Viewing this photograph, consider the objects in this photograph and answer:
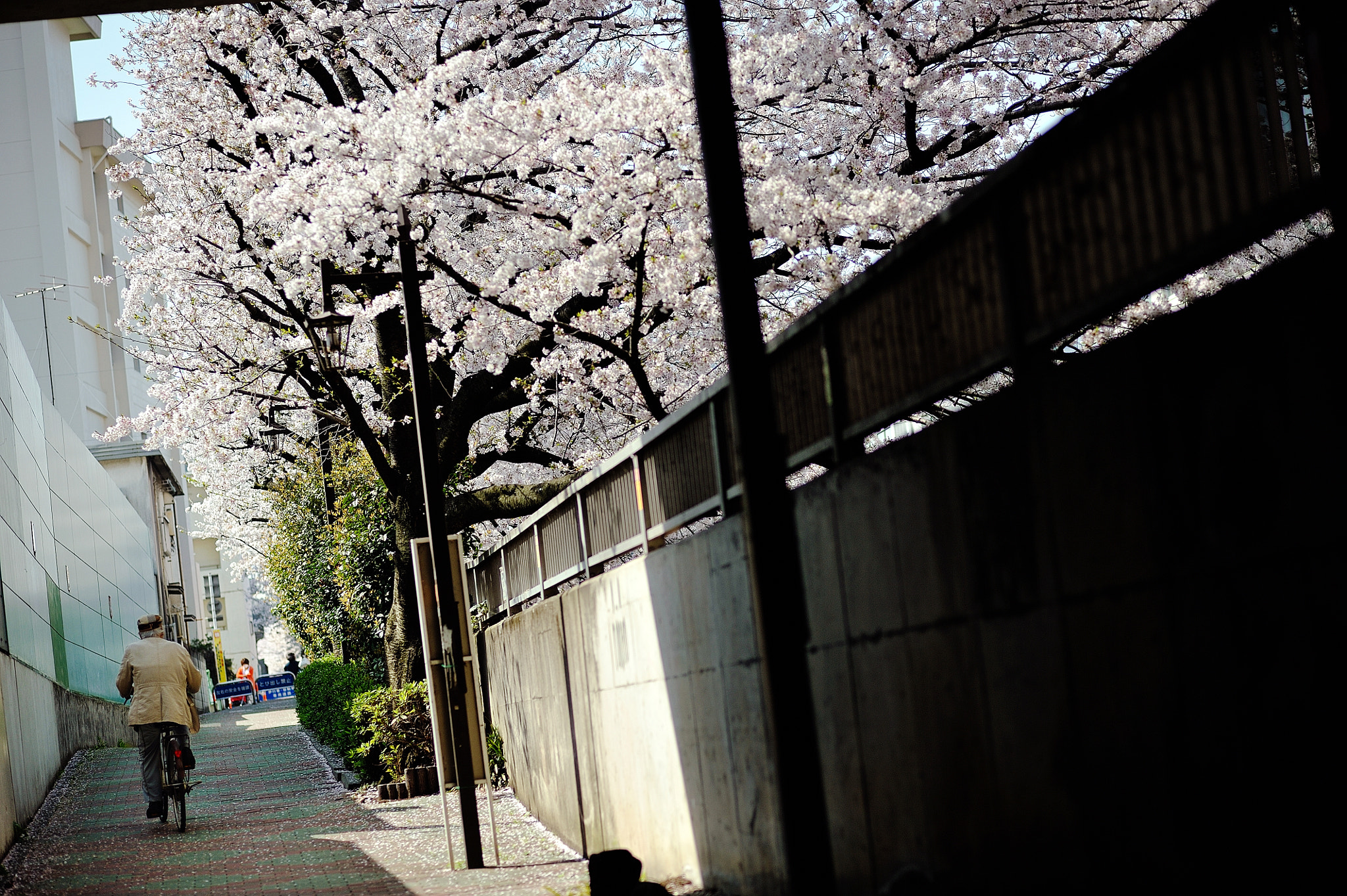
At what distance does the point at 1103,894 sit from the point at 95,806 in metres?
13.6

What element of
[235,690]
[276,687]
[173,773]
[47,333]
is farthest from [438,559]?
[276,687]

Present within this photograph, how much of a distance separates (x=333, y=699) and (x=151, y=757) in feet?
24.4

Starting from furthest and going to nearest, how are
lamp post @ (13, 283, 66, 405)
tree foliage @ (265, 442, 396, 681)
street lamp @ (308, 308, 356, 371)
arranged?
1. lamp post @ (13, 283, 66, 405)
2. tree foliage @ (265, 442, 396, 681)
3. street lamp @ (308, 308, 356, 371)

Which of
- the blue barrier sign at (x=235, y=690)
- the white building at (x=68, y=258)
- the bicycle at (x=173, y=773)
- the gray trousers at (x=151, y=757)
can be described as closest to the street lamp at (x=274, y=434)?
the gray trousers at (x=151, y=757)

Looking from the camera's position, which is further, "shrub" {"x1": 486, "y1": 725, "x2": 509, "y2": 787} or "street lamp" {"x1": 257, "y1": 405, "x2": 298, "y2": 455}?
"street lamp" {"x1": 257, "y1": 405, "x2": 298, "y2": 455}

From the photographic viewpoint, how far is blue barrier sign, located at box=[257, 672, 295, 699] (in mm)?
55594

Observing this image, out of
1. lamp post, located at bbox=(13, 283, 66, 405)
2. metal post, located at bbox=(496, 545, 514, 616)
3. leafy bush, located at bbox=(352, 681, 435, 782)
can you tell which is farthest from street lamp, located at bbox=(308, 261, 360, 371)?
lamp post, located at bbox=(13, 283, 66, 405)

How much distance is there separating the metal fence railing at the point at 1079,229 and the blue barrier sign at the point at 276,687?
5268 centimetres

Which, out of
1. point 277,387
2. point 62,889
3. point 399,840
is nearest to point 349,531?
point 277,387

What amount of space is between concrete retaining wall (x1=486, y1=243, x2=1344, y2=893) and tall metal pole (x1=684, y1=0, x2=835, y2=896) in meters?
0.57

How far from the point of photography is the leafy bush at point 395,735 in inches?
608

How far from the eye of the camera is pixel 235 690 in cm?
5506

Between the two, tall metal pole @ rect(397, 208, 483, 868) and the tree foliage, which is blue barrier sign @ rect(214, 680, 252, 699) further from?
tall metal pole @ rect(397, 208, 483, 868)

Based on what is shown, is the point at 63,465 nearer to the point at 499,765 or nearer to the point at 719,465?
the point at 499,765
